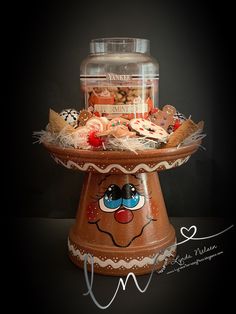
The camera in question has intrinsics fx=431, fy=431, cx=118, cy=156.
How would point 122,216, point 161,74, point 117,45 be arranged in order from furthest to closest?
1. point 161,74
2. point 117,45
3. point 122,216

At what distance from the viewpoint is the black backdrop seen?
1308 mm

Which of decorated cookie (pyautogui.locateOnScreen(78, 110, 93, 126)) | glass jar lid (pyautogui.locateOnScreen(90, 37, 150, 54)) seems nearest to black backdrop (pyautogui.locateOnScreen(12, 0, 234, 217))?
glass jar lid (pyautogui.locateOnScreen(90, 37, 150, 54))

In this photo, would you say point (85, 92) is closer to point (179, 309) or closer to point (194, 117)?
point (194, 117)

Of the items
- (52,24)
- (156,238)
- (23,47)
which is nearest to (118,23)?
(52,24)

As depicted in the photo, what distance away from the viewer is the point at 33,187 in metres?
1.45

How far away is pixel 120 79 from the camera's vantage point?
107cm

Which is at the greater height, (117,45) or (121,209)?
(117,45)

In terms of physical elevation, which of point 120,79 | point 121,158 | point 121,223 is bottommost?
point 121,223

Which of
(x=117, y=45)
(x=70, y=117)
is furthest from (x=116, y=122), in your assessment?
(x=117, y=45)

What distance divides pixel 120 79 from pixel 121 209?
1.06 ft

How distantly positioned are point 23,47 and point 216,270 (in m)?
0.87

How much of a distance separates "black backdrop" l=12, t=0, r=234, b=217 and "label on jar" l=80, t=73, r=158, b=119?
0.25m

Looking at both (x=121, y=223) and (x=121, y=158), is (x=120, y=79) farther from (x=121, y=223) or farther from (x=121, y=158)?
(x=121, y=223)

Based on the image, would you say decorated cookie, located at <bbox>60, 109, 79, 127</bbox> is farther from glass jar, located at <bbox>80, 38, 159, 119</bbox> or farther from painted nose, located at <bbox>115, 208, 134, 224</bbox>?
painted nose, located at <bbox>115, 208, 134, 224</bbox>
